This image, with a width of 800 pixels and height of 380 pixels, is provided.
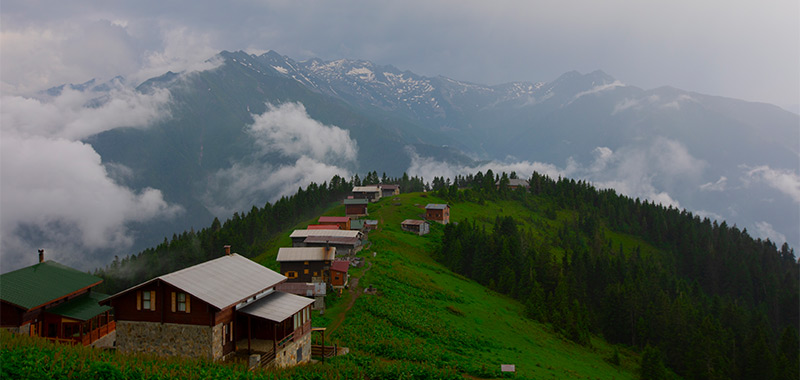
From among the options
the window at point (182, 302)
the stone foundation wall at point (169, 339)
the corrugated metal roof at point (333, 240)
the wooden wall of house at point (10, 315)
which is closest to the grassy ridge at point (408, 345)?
the stone foundation wall at point (169, 339)

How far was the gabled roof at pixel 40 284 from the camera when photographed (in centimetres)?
3419

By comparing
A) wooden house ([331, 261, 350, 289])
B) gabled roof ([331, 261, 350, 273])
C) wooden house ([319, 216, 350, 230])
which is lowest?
wooden house ([331, 261, 350, 289])

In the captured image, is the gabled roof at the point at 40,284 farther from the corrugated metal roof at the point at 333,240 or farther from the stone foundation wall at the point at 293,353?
the corrugated metal roof at the point at 333,240

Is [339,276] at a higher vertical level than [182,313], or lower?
lower

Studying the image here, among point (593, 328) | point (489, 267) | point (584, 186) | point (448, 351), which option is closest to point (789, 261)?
point (584, 186)

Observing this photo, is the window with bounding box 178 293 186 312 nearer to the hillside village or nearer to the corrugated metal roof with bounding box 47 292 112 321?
the hillside village

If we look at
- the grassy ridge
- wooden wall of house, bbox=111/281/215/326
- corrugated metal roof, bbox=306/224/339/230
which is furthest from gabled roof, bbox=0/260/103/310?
corrugated metal roof, bbox=306/224/339/230

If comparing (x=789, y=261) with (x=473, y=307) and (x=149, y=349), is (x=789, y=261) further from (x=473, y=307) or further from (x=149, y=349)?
(x=149, y=349)

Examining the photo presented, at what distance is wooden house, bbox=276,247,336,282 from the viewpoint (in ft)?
210

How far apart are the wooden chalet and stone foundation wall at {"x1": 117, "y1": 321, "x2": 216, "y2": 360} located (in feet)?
160

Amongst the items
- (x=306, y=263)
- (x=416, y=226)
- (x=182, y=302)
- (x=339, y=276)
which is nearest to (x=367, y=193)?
(x=416, y=226)

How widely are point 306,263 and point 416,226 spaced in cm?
5199

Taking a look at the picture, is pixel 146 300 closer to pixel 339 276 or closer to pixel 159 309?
pixel 159 309

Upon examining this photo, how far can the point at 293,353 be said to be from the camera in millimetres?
32094
